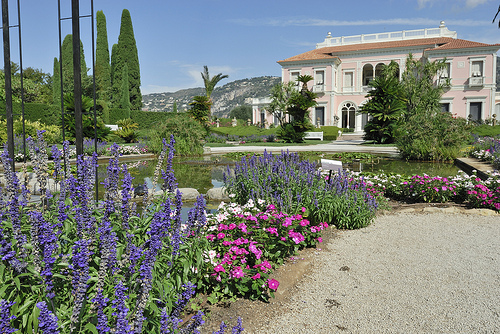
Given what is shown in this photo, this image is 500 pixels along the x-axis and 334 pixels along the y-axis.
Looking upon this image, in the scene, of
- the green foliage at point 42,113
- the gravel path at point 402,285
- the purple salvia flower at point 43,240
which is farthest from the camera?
the green foliage at point 42,113

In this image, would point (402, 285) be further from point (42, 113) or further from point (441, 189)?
point (42, 113)

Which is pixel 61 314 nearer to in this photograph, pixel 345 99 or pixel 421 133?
pixel 421 133

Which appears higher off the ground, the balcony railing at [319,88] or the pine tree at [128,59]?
the pine tree at [128,59]

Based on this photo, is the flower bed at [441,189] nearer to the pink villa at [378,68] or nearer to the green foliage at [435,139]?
the green foliage at [435,139]

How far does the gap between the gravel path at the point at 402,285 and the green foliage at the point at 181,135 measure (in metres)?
10.8

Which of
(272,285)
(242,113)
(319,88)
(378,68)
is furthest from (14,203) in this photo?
(242,113)

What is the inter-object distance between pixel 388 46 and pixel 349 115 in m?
7.79

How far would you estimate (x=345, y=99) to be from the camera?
133ft

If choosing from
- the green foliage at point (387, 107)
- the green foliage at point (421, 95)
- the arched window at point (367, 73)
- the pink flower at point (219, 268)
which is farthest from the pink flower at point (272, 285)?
the arched window at point (367, 73)

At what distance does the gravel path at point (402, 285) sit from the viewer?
2762 millimetres

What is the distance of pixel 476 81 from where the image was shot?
35.8 metres

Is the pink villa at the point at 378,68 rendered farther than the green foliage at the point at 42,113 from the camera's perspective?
Yes

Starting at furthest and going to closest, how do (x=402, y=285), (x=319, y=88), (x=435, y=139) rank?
(x=319, y=88) < (x=435, y=139) < (x=402, y=285)

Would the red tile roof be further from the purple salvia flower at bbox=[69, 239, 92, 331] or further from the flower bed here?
the purple salvia flower at bbox=[69, 239, 92, 331]
